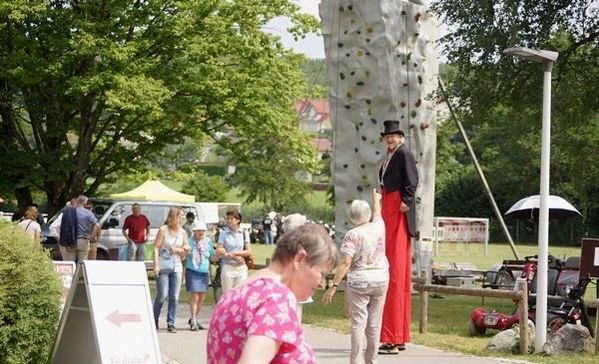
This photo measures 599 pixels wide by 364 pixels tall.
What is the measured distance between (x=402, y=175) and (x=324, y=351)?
7.92ft

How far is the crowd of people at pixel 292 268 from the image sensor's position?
4398mm

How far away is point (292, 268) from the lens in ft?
14.9

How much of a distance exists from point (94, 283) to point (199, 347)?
4.65 m

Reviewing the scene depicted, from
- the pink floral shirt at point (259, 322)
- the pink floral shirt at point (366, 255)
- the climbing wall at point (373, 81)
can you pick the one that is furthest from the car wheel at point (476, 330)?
the pink floral shirt at point (259, 322)

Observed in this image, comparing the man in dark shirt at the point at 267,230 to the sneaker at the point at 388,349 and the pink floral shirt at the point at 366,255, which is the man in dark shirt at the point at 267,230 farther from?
the pink floral shirt at the point at 366,255

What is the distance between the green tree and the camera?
32469mm

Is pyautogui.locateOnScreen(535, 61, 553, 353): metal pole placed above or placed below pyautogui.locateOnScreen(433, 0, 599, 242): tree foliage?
below

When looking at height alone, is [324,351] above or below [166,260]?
below

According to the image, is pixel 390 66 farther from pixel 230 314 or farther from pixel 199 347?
pixel 230 314

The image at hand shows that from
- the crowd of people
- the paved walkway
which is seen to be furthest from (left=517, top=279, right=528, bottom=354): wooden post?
the crowd of people

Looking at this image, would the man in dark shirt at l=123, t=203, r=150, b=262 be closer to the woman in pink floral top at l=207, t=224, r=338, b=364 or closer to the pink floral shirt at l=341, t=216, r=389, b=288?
the pink floral shirt at l=341, t=216, r=389, b=288

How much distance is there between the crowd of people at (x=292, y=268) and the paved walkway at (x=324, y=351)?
0.94ft

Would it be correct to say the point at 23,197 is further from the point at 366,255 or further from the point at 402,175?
the point at 366,255

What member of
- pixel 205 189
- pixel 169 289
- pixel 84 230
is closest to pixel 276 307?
pixel 169 289
